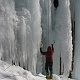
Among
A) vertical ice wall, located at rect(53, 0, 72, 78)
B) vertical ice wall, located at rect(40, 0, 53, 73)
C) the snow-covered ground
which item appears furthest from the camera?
vertical ice wall, located at rect(53, 0, 72, 78)

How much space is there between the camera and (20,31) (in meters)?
9.24

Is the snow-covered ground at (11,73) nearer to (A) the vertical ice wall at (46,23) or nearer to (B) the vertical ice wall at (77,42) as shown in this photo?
(A) the vertical ice wall at (46,23)

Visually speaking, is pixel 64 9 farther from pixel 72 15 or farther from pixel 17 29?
pixel 17 29

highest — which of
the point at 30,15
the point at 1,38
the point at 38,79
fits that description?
the point at 30,15

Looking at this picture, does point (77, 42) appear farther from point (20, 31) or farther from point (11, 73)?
point (11, 73)

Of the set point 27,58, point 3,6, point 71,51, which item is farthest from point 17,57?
point 71,51

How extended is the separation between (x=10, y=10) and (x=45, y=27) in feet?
7.35

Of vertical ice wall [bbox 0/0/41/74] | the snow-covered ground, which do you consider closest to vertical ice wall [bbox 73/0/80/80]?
vertical ice wall [bbox 0/0/41/74]

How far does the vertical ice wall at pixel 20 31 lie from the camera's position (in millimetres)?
8633

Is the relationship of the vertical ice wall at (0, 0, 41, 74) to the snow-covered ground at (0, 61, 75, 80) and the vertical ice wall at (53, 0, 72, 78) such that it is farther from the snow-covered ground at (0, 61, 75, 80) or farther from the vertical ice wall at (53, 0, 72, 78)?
the vertical ice wall at (53, 0, 72, 78)

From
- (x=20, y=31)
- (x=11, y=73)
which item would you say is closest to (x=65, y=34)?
(x=20, y=31)

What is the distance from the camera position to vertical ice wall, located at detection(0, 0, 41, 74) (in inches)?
340

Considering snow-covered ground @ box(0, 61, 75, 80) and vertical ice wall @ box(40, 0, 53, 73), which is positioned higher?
vertical ice wall @ box(40, 0, 53, 73)

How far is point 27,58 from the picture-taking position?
31.8 ft
